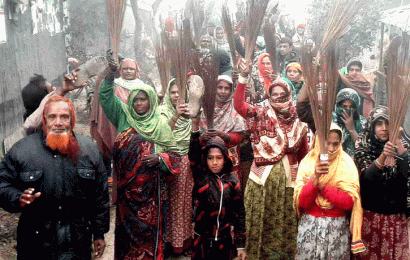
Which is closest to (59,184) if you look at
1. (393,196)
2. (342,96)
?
(393,196)

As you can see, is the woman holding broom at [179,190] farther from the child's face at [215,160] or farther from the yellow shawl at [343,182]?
the yellow shawl at [343,182]

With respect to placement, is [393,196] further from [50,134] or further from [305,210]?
[50,134]

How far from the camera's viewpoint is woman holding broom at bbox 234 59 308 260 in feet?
14.4

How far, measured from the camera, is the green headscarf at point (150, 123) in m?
4.30

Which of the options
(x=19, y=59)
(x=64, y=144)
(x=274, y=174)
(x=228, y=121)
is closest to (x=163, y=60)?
(x=228, y=121)

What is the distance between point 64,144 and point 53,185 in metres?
0.26

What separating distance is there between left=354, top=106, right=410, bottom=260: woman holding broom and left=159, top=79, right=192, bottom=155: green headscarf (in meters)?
1.78

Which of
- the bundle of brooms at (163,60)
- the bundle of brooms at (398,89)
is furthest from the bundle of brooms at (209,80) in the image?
the bundle of brooms at (398,89)

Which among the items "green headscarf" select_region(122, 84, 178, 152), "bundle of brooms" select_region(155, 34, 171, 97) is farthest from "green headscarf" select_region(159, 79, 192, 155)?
"green headscarf" select_region(122, 84, 178, 152)

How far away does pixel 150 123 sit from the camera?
4.34 m

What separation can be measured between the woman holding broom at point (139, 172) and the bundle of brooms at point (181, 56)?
0.26 meters

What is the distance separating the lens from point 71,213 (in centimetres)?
326

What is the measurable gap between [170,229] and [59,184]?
78.6 inches

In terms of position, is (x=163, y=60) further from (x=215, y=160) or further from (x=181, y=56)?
(x=215, y=160)
